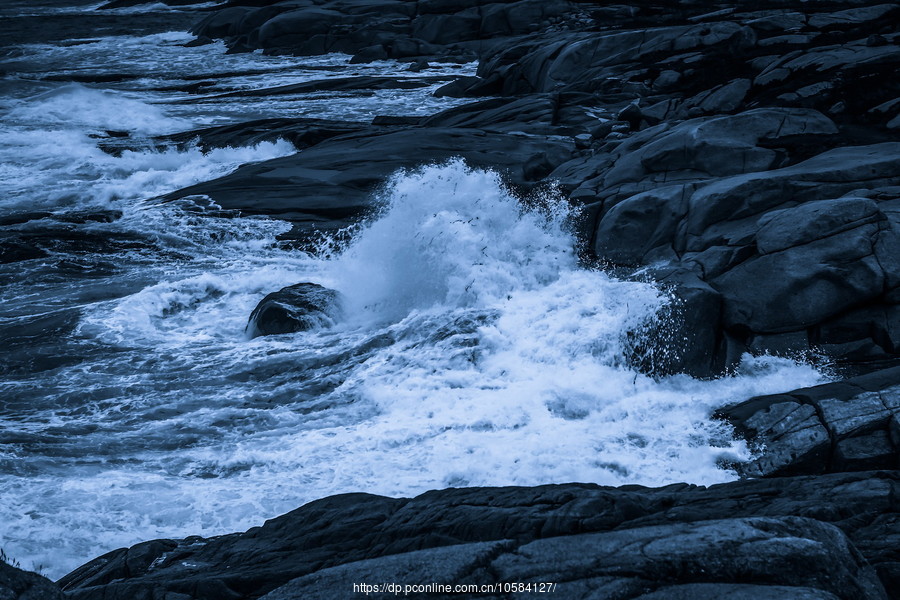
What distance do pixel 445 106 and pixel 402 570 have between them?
1811 centimetres

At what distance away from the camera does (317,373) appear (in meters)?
9.62

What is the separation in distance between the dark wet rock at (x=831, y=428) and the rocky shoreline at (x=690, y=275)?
17 millimetres

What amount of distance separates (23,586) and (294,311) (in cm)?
668

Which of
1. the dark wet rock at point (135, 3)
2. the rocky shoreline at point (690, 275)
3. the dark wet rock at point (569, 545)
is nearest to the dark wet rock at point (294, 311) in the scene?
the rocky shoreline at point (690, 275)

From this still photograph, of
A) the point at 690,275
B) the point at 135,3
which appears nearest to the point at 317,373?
the point at 690,275

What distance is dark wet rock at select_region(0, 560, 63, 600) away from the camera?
4.19 metres

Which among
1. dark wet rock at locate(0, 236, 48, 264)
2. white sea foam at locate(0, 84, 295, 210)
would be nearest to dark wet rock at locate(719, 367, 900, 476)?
dark wet rock at locate(0, 236, 48, 264)

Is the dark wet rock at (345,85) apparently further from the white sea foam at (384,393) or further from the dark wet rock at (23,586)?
the dark wet rock at (23,586)

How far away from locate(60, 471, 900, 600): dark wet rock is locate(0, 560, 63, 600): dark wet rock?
866mm

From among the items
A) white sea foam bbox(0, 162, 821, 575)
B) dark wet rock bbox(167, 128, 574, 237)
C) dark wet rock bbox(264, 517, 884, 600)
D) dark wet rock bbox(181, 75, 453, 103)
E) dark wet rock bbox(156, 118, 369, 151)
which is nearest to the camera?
dark wet rock bbox(264, 517, 884, 600)

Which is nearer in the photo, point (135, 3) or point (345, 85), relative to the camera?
point (345, 85)

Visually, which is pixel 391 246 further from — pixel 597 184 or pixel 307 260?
pixel 597 184

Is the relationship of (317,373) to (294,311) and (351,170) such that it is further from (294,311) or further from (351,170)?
(351,170)

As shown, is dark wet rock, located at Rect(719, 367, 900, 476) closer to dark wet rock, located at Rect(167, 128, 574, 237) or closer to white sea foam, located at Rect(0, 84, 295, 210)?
dark wet rock, located at Rect(167, 128, 574, 237)
